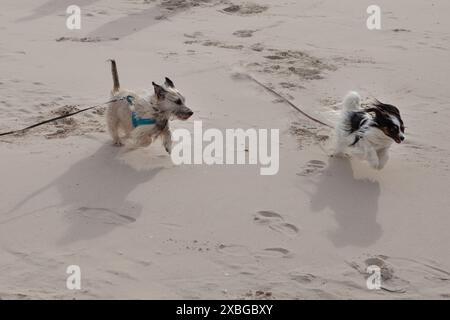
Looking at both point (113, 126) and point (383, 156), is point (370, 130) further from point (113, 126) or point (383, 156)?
point (113, 126)

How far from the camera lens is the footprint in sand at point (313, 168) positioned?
237 inches

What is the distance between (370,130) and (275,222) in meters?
1.35

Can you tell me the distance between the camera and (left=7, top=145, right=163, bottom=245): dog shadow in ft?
16.7

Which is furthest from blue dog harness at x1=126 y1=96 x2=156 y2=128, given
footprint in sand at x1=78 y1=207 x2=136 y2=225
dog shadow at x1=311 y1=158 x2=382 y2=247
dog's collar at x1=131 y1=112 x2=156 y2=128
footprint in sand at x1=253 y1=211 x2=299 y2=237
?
dog shadow at x1=311 y1=158 x2=382 y2=247

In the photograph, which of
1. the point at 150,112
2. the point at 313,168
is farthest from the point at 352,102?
the point at 150,112

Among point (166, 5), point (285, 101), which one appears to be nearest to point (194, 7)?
point (166, 5)

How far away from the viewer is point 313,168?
6.10 metres

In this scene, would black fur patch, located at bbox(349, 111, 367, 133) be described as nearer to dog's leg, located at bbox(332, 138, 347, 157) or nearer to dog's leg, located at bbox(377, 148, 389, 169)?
dog's leg, located at bbox(332, 138, 347, 157)

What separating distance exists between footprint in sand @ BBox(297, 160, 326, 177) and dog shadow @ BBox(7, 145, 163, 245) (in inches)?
54.9

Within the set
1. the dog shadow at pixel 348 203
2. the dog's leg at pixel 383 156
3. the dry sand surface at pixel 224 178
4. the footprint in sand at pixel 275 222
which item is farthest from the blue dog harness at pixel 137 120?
the dog's leg at pixel 383 156

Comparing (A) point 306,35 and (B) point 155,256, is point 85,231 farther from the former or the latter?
(A) point 306,35

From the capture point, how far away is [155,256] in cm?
474

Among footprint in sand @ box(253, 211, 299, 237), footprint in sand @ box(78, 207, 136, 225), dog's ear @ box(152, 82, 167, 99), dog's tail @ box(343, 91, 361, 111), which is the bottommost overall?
footprint in sand @ box(253, 211, 299, 237)

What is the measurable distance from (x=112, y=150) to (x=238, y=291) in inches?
97.4
